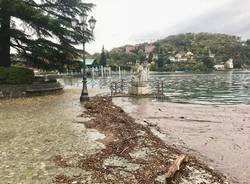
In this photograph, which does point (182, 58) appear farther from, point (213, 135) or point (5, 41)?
point (213, 135)

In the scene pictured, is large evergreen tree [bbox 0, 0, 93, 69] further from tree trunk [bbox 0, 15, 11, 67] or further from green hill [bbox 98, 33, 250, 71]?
green hill [bbox 98, 33, 250, 71]

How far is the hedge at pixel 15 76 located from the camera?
19.5 m

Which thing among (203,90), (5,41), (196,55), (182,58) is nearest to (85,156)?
(5,41)

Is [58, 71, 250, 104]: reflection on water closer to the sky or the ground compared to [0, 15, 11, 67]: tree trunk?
closer to the ground

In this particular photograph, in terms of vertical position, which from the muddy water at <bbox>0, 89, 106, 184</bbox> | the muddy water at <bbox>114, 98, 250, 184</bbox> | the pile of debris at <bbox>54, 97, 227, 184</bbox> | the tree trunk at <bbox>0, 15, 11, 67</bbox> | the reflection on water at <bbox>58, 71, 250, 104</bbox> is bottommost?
the reflection on water at <bbox>58, 71, 250, 104</bbox>

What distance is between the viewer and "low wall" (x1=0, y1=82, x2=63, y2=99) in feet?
63.2

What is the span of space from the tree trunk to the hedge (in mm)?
3511

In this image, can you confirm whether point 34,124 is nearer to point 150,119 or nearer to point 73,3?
point 150,119

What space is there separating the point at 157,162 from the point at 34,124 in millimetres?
5323

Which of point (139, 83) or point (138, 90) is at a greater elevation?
point (139, 83)

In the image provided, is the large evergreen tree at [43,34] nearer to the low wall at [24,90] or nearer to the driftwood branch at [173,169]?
the low wall at [24,90]

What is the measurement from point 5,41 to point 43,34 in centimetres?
274

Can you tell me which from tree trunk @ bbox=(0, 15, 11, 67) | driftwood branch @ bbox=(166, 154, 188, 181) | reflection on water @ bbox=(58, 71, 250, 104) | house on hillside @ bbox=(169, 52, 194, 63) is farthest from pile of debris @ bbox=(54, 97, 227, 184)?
house on hillside @ bbox=(169, 52, 194, 63)

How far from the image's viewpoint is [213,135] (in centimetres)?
1034
